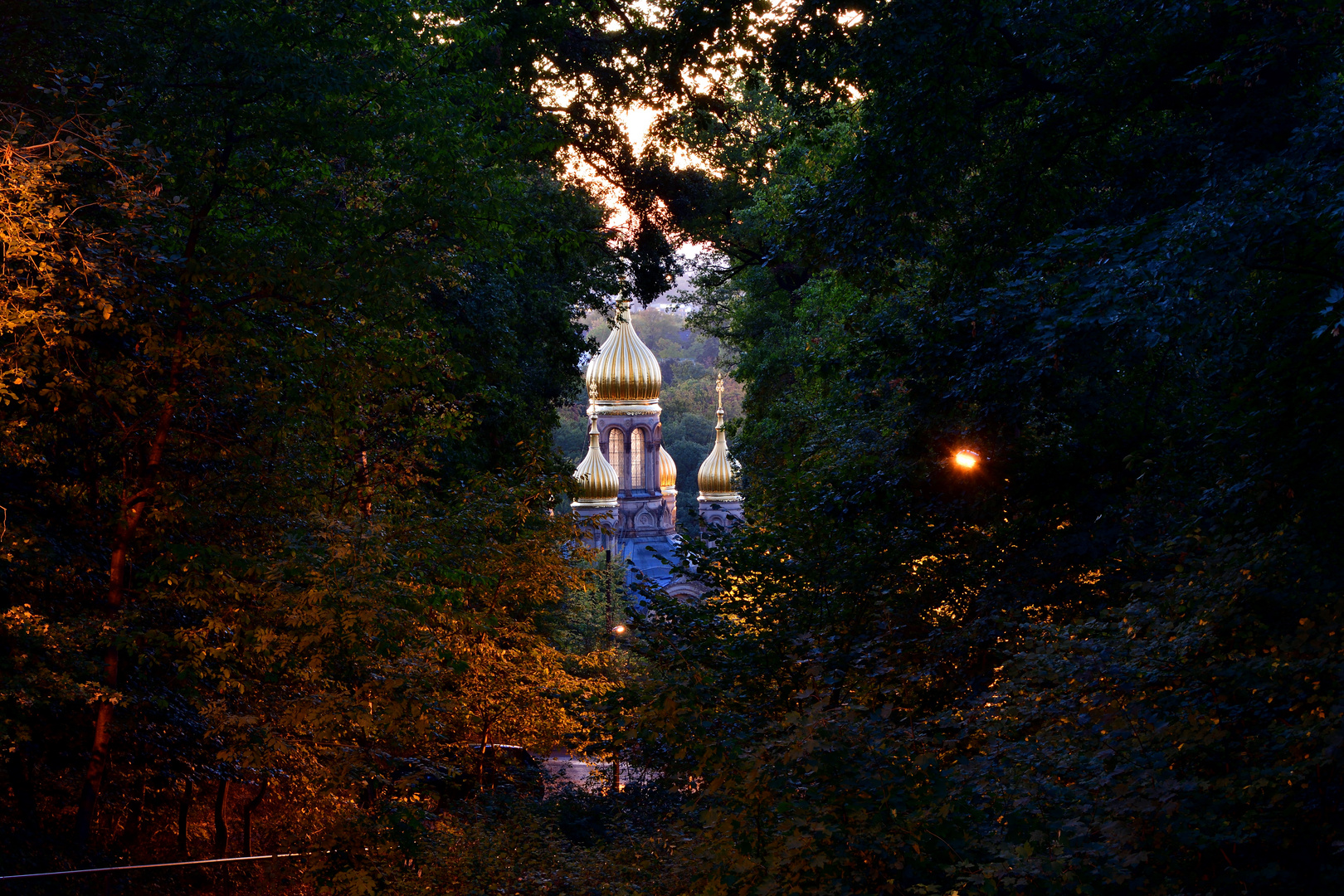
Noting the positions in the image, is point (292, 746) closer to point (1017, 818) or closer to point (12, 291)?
point (12, 291)

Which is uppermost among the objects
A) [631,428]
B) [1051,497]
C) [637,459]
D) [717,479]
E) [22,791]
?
[631,428]

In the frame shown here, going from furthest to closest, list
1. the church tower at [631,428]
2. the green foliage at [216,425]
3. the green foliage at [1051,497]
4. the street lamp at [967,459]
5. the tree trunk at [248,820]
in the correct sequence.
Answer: the church tower at [631,428], the tree trunk at [248,820], the street lamp at [967,459], the green foliage at [216,425], the green foliage at [1051,497]

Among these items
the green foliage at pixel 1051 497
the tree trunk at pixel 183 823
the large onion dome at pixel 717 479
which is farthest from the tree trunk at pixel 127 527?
the large onion dome at pixel 717 479

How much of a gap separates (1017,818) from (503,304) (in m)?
13.5

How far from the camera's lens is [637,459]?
162 ft

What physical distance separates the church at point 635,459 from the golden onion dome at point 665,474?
Answer: 0.04 meters

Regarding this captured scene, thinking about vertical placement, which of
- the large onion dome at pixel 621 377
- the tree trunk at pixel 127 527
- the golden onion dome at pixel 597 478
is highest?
the large onion dome at pixel 621 377

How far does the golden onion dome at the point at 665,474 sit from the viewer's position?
5044 centimetres

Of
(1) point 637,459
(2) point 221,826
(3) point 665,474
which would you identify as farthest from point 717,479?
(2) point 221,826

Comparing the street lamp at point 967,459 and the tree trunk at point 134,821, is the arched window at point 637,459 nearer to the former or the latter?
the tree trunk at point 134,821

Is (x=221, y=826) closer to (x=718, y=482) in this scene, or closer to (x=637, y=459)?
(x=637, y=459)

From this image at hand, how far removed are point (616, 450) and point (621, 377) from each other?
353 cm

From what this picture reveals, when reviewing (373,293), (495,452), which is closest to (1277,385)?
(373,293)

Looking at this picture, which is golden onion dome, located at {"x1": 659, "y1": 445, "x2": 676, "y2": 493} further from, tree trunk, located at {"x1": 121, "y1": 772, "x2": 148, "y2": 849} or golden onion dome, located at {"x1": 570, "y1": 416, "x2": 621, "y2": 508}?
tree trunk, located at {"x1": 121, "y1": 772, "x2": 148, "y2": 849}
